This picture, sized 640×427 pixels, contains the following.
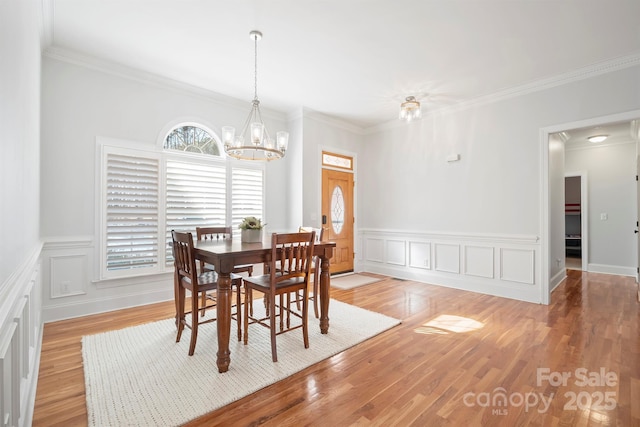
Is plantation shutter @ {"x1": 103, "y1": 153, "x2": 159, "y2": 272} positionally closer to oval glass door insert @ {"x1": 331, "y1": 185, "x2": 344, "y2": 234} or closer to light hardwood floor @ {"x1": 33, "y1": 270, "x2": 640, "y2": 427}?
light hardwood floor @ {"x1": 33, "y1": 270, "x2": 640, "y2": 427}

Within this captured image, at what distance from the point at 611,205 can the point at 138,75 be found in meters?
8.29

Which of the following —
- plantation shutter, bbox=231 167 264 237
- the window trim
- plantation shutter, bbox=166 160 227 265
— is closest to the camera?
the window trim

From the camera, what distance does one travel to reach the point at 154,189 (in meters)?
3.95

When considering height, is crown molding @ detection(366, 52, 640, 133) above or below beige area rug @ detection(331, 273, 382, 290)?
above

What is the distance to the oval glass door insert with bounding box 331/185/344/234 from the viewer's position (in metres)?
5.80

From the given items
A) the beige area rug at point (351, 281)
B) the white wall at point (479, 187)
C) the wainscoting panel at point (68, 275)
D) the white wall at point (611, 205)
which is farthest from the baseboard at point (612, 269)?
the wainscoting panel at point (68, 275)

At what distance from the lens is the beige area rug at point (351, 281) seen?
498 centimetres

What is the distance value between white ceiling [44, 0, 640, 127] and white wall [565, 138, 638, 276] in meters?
3.30

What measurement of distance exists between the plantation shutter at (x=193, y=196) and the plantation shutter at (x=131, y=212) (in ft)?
0.59

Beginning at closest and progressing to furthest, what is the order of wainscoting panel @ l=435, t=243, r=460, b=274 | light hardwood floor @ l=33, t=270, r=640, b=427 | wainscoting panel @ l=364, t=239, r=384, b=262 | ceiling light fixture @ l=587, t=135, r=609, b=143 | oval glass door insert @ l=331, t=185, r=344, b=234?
light hardwood floor @ l=33, t=270, r=640, b=427, wainscoting panel @ l=435, t=243, r=460, b=274, ceiling light fixture @ l=587, t=135, r=609, b=143, oval glass door insert @ l=331, t=185, r=344, b=234, wainscoting panel @ l=364, t=239, r=384, b=262

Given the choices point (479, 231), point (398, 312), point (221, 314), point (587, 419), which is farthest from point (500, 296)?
point (221, 314)

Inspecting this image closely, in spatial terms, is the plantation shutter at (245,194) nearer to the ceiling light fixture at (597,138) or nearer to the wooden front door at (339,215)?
the wooden front door at (339,215)

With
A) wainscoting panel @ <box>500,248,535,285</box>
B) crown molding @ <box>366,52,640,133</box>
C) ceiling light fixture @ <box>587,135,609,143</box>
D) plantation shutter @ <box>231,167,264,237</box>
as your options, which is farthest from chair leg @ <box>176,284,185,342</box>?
ceiling light fixture @ <box>587,135,609,143</box>

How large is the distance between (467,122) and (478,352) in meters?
3.56
